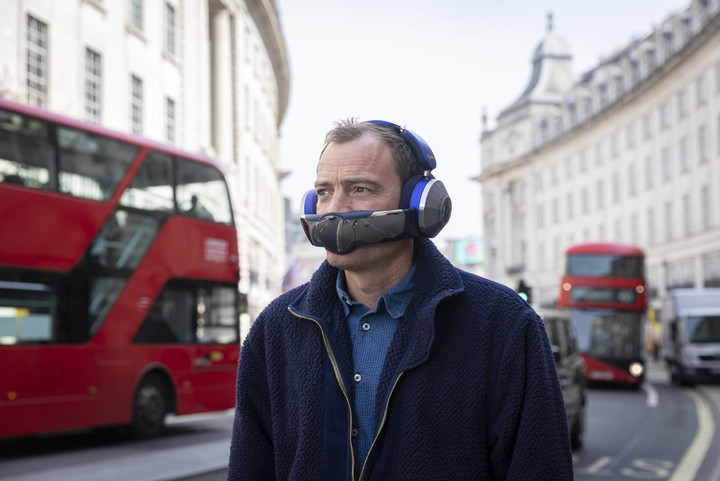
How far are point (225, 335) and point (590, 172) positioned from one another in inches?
2202

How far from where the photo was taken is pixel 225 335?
14844 millimetres

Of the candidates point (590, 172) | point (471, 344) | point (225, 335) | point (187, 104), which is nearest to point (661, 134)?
point (590, 172)

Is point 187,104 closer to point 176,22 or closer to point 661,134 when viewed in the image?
point 176,22

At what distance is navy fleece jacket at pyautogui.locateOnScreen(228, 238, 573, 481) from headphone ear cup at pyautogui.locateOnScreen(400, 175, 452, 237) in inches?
3.3

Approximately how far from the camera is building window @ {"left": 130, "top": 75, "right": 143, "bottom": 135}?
26500 millimetres

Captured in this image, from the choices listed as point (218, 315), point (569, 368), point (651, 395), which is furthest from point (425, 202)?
point (651, 395)

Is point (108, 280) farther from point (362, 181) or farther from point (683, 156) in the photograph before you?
point (683, 156)

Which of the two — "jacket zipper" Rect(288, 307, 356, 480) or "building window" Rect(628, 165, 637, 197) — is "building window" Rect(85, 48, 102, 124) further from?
"building window" Rect(628, 165, 637, 197)

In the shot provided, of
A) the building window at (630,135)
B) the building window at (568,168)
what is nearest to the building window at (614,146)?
the building window at (630,135)

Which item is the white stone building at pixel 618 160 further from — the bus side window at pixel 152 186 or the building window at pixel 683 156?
the bus side window at pixel 152 186

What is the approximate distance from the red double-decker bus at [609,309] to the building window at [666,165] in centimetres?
2955

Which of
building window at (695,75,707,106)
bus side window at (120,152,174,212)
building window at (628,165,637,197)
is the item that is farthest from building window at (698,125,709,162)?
bus side window at (120,152,174,212)

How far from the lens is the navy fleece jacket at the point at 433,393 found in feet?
6.93

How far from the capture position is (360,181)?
229cm
